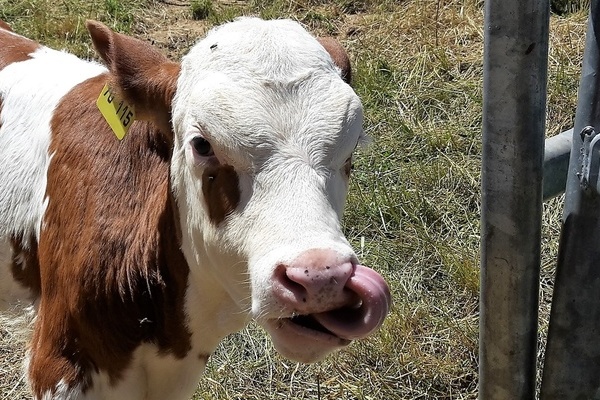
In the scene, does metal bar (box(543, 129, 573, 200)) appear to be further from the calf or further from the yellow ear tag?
the yellow ear tag

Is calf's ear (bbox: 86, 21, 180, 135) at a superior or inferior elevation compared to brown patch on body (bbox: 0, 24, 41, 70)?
superior

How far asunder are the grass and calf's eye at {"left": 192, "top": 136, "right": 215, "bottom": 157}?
1.76m

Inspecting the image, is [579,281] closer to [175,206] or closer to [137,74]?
[175,206]

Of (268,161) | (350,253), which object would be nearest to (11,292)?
(268,161)

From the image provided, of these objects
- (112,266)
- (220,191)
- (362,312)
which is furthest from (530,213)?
(112,266)

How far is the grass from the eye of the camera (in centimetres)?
392

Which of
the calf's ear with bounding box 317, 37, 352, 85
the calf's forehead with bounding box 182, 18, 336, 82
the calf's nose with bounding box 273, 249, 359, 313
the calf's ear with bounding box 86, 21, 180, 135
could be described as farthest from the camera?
the calf's ear with bounding box 317, 37, 352, 85

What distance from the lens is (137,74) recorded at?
2643mm

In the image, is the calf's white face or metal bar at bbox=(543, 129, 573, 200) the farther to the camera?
metal bar at bbox=(543, 129, 573, 200)

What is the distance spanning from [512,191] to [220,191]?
0.81 m

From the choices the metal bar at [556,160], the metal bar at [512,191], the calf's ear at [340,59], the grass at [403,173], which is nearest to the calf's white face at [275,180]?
the calf's ear at [340,59]

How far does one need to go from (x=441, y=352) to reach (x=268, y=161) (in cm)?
208

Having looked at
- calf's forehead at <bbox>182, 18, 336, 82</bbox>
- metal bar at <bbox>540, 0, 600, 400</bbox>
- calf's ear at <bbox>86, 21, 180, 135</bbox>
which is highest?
calf's forehead at <bbox>182, 18, 336, 82</bbox>

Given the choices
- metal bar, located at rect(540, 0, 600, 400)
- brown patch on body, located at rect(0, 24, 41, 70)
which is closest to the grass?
metal bar, located at rect(540, 0, 600, 400)
